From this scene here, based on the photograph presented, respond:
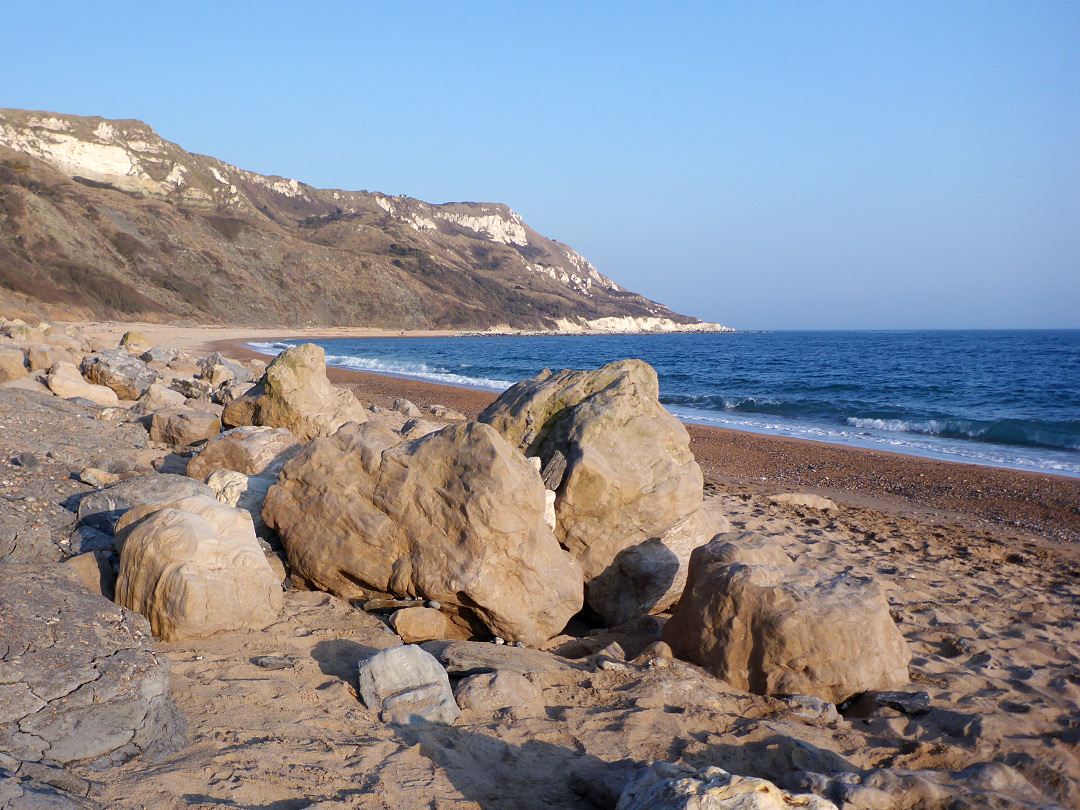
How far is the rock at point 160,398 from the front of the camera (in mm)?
8859

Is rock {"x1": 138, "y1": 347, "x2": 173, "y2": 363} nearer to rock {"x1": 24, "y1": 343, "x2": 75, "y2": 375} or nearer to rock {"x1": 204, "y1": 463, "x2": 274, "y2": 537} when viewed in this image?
rock {"x1": 24, "y1": 343, "x2": 75, "y2": 375}

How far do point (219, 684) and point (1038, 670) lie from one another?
488cm

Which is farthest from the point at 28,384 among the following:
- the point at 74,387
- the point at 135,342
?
the point at 135,342

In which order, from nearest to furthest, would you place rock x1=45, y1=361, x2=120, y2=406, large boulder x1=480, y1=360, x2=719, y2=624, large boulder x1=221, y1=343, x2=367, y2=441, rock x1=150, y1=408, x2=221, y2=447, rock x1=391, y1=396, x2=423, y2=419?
large boulder x1=480, y1=360, x2=719, y2=624 → rock x1=150, y1=408, x2=221, y2=447 → large boulder x1=221, y1=343, x2=367, y2=441 → rock x1=45, y1=361, x2=120, y2=406 → rock x1=391, y1=396, x2=423, y2=419

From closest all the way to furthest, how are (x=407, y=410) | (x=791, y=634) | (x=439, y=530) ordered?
(x=791, y=634) → (x=439, y=530) → (x=407, y=410)

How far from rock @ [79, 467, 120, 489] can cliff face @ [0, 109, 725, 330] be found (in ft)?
166

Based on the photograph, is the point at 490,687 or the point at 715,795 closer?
the point at 715,795

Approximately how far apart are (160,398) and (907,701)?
9.01 meters

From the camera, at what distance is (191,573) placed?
3.59 metres

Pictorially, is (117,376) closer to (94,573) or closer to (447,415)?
(447,415)

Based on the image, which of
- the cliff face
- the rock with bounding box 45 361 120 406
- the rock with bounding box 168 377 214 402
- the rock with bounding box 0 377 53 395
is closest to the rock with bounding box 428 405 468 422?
the rock with bounding box 168 377 214 402

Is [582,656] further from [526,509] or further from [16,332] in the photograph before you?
[16,332]

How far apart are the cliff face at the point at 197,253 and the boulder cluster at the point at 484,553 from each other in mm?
51857

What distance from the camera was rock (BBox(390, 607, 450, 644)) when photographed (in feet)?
13.7
